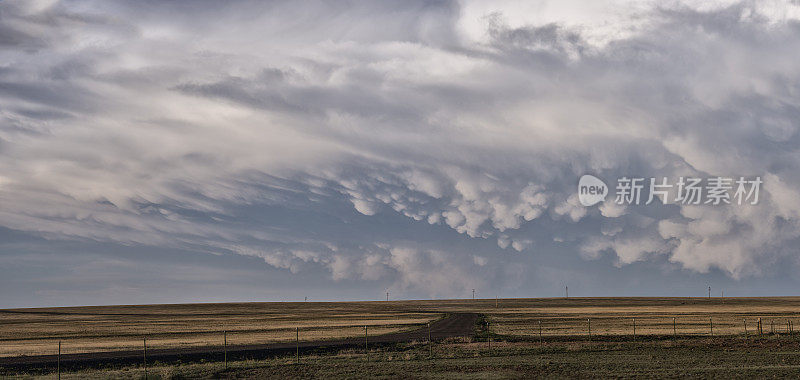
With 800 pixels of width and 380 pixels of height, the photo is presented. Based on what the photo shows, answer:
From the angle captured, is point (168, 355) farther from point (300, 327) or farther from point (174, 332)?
point (300, 327)

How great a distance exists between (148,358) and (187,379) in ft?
49.3

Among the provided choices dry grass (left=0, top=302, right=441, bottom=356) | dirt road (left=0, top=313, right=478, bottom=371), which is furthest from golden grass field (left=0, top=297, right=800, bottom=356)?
dirt road (left=0, top=313, right=478, bottom=371)

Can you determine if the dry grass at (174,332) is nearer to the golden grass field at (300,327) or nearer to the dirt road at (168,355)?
the golden grass field at (300,327)

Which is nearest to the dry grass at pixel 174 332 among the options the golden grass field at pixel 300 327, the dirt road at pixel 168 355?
the golden grass field at pixel 300 327

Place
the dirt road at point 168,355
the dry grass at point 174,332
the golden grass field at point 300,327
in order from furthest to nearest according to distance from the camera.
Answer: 1. the golden grass field at point 300,327
2. the dry grass at point 174,332
3. the dirt road at point 168,355

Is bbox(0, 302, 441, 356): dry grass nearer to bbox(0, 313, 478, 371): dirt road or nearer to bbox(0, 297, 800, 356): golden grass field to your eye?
bbox(0, 297, 800, 356): golden grass field

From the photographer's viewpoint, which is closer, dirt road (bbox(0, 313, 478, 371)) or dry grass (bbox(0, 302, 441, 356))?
dirt road (bbox(0, 313, 478, 371))

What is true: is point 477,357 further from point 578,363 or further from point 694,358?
point 694,358

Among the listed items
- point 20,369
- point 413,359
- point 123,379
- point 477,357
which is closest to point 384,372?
point 413,359

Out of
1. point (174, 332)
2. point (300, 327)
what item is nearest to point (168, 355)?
point (174, 332)

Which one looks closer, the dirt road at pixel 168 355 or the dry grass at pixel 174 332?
the dirt road at pixel 168 355

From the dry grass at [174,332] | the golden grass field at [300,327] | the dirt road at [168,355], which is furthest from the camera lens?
the golden grass field at [300,327]

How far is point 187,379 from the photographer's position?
36156mm

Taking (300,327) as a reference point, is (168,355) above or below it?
above
